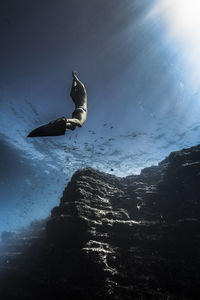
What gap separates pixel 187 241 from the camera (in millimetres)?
11930

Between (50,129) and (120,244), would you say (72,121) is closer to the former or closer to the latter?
(50,129)

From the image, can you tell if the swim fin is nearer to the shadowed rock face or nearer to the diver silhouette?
the diver silhouette

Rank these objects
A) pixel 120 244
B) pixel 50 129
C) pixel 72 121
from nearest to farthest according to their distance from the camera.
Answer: pixel 50 129, pixel 72 121, pixel 120 244

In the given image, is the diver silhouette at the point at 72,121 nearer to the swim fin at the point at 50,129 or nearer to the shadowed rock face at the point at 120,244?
the swim fin at the point at 50,129

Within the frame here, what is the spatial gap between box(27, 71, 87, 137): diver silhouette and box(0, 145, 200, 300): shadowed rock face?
10.7 m

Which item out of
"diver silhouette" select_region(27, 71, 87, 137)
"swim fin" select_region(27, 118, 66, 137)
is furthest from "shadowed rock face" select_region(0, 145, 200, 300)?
"swim fin" select_region(27, 118, 66, 137)

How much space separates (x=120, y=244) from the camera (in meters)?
12.1

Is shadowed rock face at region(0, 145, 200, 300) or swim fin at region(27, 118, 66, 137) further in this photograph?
shadowed rock face at region(0, 145, 200, 300)

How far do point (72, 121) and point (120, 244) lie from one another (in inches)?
488

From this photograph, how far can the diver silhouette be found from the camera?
7.33 feet

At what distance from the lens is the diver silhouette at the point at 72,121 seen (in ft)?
7.33

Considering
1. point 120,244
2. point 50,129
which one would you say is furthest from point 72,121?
point 120,244

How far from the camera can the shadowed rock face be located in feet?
32.4

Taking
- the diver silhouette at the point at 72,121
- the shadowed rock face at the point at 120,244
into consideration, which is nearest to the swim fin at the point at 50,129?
the diver silhouette at the point at 72,121
